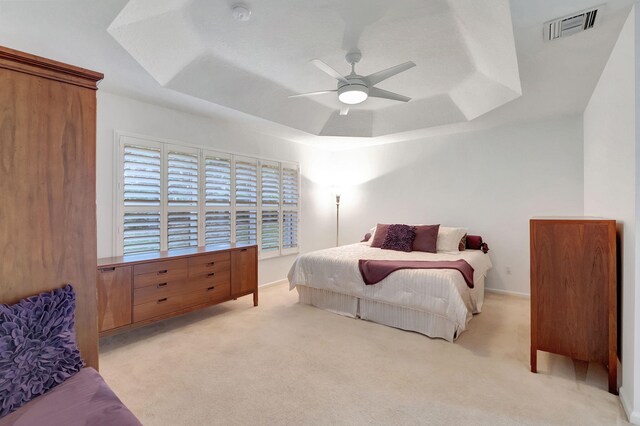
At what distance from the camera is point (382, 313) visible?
3234 millimetres

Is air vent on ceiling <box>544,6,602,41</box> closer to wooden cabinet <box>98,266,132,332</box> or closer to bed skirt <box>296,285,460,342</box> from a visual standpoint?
bed skirt <box>296,285,460,342</box>

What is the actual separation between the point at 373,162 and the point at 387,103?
5.39 feet

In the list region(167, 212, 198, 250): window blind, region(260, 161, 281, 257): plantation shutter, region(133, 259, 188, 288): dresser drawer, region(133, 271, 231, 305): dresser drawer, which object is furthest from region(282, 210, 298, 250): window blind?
region(133, 259, 188, 288): dresser drawer

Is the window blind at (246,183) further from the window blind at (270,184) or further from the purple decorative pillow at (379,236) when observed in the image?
the purple decorative pillow at (379,236)

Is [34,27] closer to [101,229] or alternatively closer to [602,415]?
[101,229]

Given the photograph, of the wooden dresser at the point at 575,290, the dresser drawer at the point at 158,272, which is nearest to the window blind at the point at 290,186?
the dresser drawer at the point at 158,272

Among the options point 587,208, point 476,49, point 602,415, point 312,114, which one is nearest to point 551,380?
point 602,415

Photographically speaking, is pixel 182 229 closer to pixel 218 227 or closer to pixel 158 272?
pixel 218 227

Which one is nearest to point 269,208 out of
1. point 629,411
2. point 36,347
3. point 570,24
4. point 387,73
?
point 387,73

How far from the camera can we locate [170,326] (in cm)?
314

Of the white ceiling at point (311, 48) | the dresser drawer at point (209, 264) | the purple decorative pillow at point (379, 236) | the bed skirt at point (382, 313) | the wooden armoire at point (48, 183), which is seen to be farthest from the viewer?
the purple decorative pillow at point (379, 236)

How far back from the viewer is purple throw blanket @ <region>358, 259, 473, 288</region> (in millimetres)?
3061

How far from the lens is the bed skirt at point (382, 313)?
2.85 m

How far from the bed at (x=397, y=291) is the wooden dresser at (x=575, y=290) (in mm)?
617
